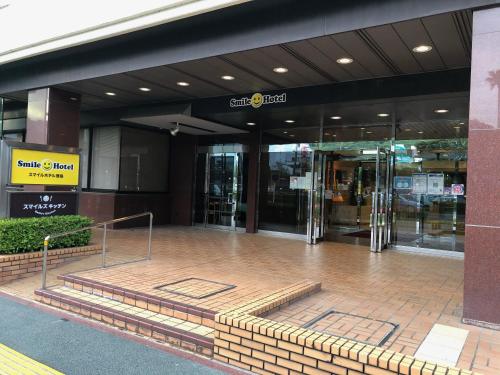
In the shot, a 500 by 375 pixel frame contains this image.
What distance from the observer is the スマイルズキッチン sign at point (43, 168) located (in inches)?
275

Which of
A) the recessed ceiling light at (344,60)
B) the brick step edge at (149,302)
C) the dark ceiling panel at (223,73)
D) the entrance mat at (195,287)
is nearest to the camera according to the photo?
the brick step edge at (149,302)

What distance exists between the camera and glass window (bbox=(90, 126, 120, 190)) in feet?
41.2

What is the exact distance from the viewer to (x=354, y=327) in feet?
13.4

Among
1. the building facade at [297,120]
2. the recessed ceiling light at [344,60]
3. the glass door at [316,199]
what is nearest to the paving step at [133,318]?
the building facade at [297,120]

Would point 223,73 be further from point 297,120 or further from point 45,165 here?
point 45,165

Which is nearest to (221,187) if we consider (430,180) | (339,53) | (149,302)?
(430,180)

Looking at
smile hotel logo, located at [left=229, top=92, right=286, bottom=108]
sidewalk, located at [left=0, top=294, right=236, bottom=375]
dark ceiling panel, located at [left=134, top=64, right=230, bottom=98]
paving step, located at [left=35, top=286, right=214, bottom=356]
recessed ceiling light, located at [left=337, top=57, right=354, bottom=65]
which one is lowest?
sidewalk, located at [left=0, top=294, right=236, bottom=375]

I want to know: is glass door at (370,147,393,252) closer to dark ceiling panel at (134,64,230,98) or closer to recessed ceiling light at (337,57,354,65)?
recessed ceiling light at (337,57,354,65)

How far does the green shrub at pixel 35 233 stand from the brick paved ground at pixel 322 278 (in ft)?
1.63

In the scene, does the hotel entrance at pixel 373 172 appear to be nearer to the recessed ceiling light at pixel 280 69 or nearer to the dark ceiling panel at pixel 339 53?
the dark ceiling panel at pixel 339 53

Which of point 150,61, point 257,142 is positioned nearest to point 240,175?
point 257,142

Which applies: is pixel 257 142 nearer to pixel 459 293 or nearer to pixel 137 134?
pixel 137 134

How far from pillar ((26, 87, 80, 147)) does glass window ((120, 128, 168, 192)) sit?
3065mm

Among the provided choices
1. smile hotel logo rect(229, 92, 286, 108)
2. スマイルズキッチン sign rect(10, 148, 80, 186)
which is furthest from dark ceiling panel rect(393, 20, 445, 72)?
スマイルズキッチン sign rect(10, 148, 80, 186)
